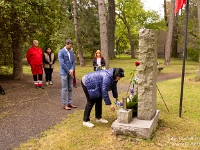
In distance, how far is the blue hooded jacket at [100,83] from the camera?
482 cm

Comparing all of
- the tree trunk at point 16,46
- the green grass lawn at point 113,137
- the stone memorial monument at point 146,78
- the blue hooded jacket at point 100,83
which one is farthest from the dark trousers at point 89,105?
the tree trunk at point 16,46

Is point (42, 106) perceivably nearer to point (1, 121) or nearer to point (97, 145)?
point (1, 121)

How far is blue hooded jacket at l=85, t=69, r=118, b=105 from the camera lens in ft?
15.8

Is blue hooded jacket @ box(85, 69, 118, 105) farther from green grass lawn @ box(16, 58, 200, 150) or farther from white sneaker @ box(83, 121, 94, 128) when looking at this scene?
green grass lawn @ box(16, 58, 200, 150)

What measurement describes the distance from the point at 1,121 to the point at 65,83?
1901mm

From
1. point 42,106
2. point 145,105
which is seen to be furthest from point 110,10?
point 145,105

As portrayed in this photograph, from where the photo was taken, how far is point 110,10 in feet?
90.8

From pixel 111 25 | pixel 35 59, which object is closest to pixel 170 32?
pixel 111 25

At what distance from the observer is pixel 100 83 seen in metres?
4.98

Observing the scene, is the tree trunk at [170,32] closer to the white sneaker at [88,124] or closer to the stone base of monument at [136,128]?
the white sneaker at [88,124]

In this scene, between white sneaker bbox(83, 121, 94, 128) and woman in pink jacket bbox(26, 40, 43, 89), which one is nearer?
white sneaker bbox(83, 121, 94, 128)

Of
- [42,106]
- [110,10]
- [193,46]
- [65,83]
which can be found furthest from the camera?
[110,10]

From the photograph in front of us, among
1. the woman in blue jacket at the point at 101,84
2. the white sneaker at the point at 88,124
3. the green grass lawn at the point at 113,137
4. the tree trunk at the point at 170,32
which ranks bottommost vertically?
the green grass lawn at the point at 113,137

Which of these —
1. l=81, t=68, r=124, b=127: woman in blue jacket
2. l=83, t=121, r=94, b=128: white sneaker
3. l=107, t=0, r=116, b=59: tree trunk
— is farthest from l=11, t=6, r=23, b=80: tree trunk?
l=107, t=0, r=116, b=59: tree trunk
